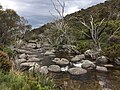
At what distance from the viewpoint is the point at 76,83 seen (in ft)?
63.3

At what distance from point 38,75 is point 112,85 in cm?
727

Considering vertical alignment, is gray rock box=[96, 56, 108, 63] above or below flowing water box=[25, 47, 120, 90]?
above

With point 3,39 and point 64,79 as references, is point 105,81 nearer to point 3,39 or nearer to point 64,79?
point 64,79

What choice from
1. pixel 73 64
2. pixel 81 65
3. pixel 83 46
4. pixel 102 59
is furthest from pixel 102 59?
pixel 83 46

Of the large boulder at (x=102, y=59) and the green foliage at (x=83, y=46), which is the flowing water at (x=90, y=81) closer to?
the large boulder at (x=102, y=59)

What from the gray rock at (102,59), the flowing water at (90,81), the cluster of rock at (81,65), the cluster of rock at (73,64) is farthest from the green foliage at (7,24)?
the flowing water at (90,81)

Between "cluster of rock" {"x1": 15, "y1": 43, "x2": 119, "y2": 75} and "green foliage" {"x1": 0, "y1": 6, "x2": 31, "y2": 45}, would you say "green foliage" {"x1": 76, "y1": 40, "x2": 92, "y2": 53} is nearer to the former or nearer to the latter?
"cluster of rock" {"x1": 15, "y1": 43, "x2": 119, "y2": 75}

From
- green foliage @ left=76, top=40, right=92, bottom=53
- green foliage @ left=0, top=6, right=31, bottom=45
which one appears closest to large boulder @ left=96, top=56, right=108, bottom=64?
green foliage @ left=76, top=40, right=92, bottom=53

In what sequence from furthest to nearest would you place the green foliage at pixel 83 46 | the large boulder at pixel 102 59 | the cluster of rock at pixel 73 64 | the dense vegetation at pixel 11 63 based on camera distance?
the green foliage at pixel 83 46 < the large boulder at pixel 102 59 < the cluster of rock at pixel 73 64 < the dense vegetation at pixel 11 63

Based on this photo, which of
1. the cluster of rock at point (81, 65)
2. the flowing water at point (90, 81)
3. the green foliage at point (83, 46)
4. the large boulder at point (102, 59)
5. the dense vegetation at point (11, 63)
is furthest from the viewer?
the green foliage at point (83, 46)

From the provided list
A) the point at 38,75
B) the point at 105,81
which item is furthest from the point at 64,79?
the point at 38,75

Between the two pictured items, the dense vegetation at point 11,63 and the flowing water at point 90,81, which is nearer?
the dense vegetation at point 11,63

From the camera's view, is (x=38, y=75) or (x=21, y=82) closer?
(x=21, y=82)

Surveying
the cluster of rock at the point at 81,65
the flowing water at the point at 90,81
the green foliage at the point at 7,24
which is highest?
the green foliage at the point at 7,24
